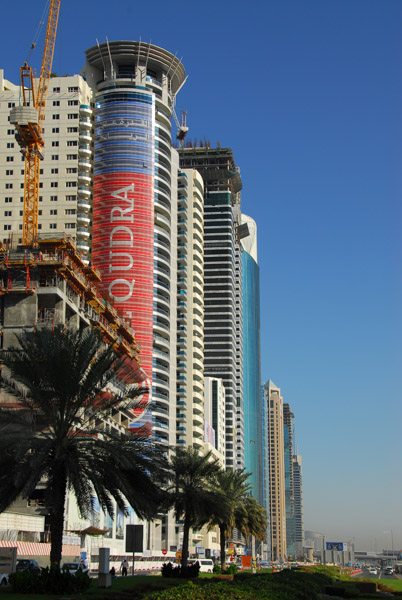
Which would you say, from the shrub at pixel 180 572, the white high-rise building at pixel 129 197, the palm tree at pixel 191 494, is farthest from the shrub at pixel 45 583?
the white high-rise building at pixel 129 197

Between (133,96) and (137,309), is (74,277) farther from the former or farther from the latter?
(133,96)

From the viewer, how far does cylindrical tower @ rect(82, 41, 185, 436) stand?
131875 mm

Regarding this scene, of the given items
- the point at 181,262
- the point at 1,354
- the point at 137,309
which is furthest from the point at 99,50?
the point at 1,354

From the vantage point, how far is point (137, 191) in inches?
5344

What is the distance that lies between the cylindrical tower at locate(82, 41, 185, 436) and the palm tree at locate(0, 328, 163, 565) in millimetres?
90071

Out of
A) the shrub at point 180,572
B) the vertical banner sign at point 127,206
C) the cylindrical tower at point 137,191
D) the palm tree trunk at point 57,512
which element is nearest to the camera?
the palm tree trunk at point 57,512

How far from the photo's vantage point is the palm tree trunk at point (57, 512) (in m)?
33.3

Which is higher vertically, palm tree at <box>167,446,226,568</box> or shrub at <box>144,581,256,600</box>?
palm tree at <box>167,446,226,568</box>

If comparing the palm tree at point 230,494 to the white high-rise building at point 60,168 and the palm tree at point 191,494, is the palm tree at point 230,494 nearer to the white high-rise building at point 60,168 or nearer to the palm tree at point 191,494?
the palm tree at point 191,494

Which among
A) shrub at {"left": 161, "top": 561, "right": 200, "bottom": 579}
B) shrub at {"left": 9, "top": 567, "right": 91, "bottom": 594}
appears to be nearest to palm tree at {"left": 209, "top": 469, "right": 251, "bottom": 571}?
shrub at {"left": 161, "top": 561, "right": 200, "bottom": 579}

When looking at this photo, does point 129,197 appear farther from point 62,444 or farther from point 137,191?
point 62,444

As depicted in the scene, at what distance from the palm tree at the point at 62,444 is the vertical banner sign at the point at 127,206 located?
90544 millimetres

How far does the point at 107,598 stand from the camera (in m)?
26.7

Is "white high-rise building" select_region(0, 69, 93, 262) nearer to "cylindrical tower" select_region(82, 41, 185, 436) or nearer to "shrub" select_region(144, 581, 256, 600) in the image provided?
"cylindrical tower" select_region(82, 41, 185, 436)
